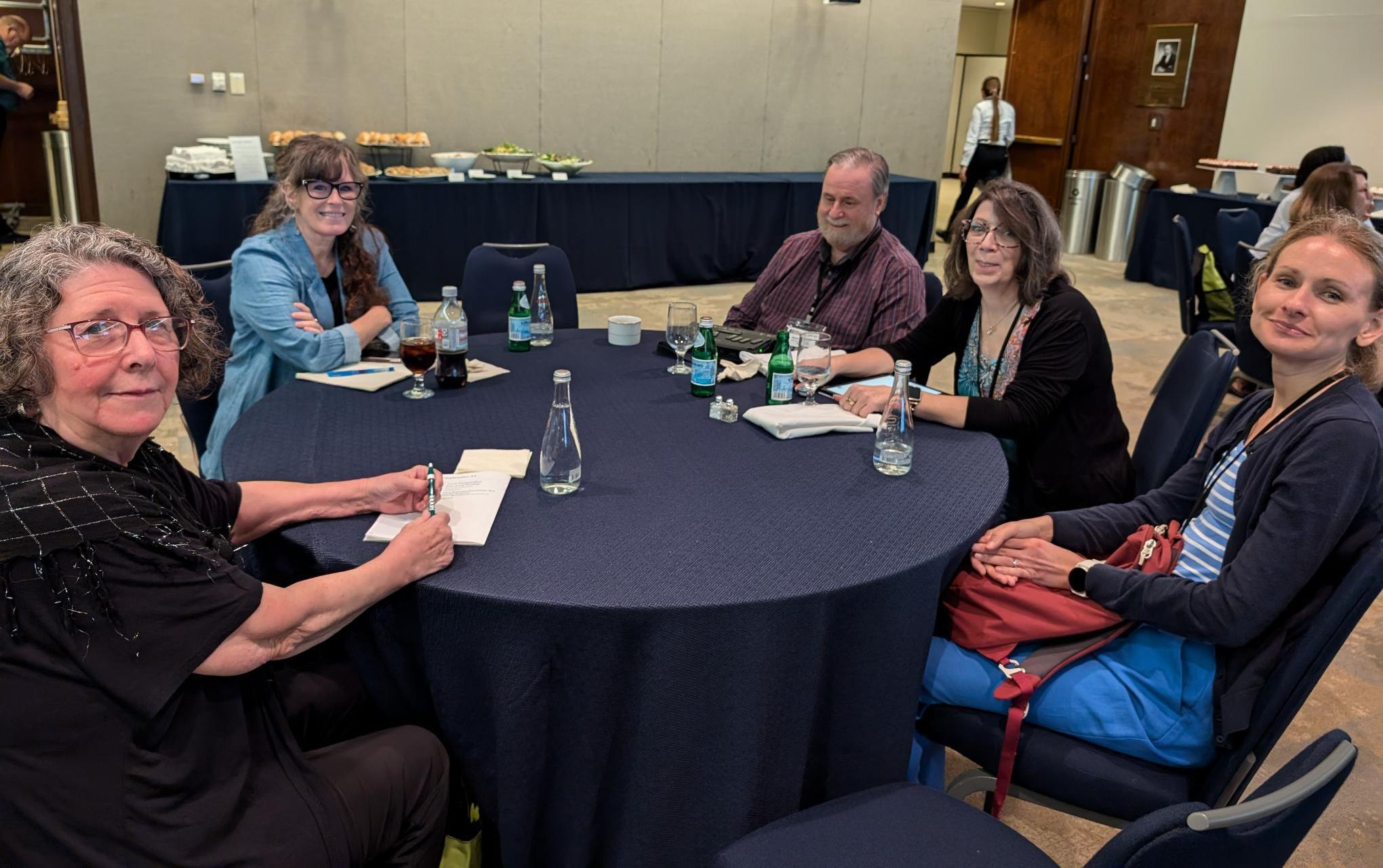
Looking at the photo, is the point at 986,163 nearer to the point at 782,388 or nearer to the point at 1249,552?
the point at 782,388

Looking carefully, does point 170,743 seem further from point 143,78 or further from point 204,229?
point 143,78

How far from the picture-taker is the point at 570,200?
7.15 metres

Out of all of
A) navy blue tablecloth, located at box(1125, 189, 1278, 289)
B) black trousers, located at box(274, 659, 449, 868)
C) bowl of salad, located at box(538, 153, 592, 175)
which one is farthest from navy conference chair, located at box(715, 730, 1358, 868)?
navy blue tablecloth, located at box(1125, 189, 1278, 289)

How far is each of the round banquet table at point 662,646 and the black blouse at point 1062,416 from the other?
19.8 inches

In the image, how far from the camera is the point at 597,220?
7305mm

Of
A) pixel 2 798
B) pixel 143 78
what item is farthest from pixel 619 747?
pixel 143 78

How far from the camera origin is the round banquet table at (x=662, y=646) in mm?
1499

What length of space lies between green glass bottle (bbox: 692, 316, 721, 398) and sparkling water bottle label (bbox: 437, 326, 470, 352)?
583 millimetres

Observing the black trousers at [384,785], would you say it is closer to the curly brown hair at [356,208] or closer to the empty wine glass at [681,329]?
the empty wine glass at [681,329]

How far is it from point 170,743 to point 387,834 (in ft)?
1.18

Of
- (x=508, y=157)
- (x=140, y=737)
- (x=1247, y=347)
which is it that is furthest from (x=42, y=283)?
(x=508, y=157)

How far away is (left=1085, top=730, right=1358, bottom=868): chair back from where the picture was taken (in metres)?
1.00

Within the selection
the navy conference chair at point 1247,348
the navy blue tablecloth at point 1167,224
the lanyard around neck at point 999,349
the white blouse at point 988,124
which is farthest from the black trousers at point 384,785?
the white blouse at point 988,124

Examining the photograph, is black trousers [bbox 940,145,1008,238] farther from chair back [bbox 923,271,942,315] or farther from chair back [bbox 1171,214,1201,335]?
chair back [bbox 923,271,942,315]
